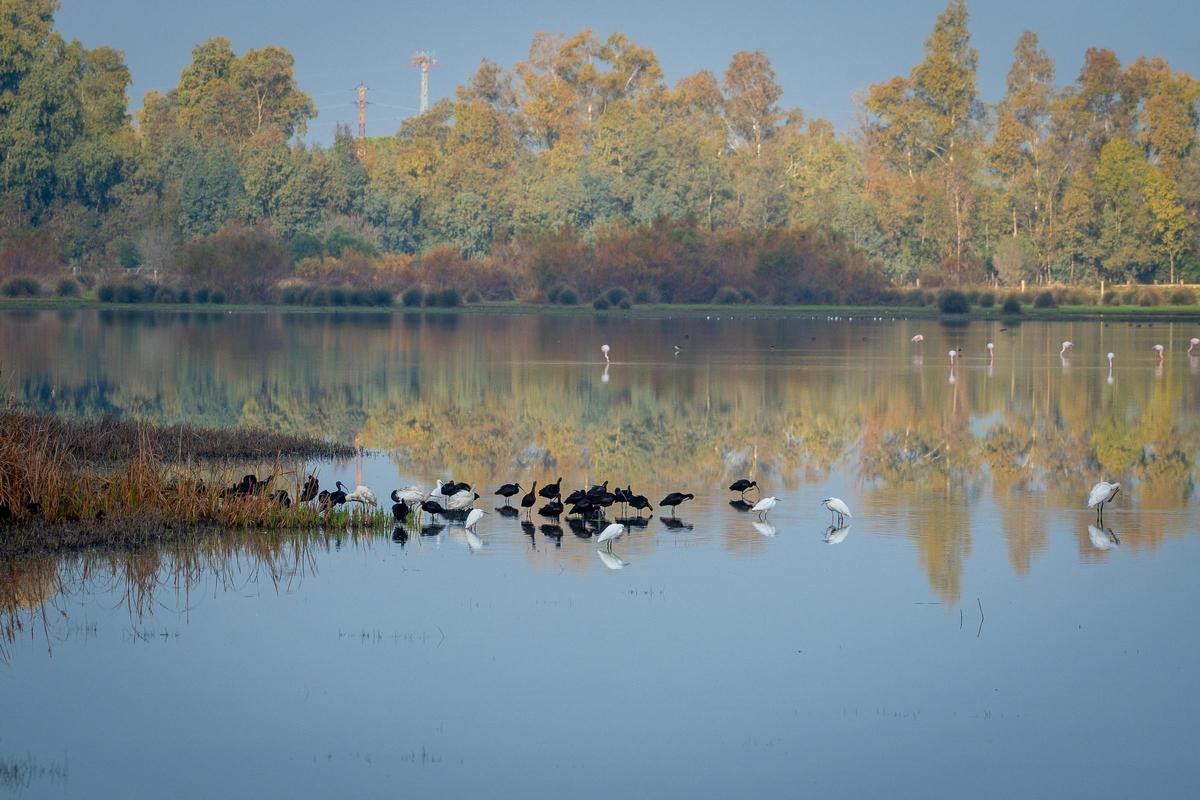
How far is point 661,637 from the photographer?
11.1 meters

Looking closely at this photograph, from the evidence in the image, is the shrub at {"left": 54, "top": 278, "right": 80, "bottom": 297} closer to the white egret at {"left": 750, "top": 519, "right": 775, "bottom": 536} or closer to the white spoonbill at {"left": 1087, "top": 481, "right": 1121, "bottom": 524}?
the white egret at {"left": 750, "top": 519, "right": 775, "bottom": 536}

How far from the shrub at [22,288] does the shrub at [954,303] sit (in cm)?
4241

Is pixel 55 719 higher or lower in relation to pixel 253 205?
lower

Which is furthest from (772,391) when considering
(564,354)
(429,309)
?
(429,309)

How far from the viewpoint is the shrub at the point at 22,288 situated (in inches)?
2940

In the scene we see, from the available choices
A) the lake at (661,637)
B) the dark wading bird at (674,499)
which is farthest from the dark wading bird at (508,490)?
the dark wading bird at (674,499)

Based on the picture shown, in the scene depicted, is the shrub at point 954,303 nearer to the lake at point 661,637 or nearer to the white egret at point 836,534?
the lake at point 661,637

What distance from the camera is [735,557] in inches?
553

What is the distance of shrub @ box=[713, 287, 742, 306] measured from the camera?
78.1 meters

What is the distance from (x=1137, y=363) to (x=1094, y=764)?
1341 inches

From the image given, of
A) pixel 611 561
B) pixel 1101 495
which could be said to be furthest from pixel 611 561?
pixel 1101 495

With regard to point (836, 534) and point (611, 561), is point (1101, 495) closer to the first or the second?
point (836, 534)

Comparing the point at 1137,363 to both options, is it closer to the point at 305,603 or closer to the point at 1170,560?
the point at 1170,560

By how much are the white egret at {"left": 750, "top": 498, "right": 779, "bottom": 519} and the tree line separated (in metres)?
61.8
